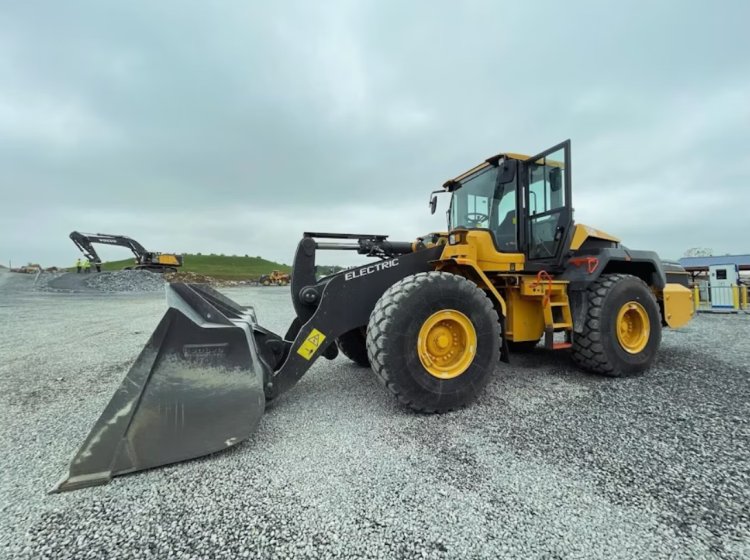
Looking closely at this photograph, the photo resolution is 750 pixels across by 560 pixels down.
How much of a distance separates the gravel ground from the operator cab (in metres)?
1.65

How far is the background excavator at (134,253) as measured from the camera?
28.6 meters

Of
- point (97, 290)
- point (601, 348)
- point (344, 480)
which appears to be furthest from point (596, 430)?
point (97, 290)

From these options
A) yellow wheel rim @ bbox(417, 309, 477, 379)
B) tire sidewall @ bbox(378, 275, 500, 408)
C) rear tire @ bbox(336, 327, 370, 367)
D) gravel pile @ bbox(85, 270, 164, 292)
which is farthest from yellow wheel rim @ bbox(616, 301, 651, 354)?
gravel pile @ bbox(85, 270, 164, 292)

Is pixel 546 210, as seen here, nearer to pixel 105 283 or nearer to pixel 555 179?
pixel 555 179

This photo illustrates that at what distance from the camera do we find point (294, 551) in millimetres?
1489

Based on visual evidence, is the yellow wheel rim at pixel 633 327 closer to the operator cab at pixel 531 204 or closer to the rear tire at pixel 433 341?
the operator cab at pixel 531 204

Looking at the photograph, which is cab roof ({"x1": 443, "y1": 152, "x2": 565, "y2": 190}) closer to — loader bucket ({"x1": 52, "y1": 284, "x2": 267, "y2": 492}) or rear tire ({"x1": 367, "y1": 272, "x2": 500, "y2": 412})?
rear tire ({"x1": 367, "y1": 272, "x2": 500, "y2": 412})

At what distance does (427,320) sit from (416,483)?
1296 millimetres

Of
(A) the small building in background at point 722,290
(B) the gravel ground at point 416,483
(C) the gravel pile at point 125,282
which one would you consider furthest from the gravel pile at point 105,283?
(A) the small building in background at point 722,290

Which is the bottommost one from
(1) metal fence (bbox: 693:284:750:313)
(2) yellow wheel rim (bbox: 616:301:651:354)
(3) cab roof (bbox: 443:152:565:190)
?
(1) metal fence (bbox: 693:284:750:313)

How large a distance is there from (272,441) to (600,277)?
4.03 metres

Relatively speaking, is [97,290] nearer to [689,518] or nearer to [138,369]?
[138,369]

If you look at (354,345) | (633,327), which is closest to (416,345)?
(354,345)

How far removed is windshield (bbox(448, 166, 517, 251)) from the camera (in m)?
4.27
